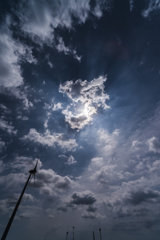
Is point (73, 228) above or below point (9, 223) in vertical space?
above

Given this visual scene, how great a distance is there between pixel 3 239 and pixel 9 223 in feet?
7.24

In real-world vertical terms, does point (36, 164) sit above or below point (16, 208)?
above

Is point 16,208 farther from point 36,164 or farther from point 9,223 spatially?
point 36,164

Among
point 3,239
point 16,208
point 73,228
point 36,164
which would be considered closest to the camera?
point 3,239

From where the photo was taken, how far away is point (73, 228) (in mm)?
160500

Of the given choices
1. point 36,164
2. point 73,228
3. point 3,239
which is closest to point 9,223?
point 3,239

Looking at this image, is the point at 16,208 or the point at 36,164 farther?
the point at 36,164

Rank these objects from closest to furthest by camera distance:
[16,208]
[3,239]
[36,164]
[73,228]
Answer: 1. [3,239]
2. [16,208]
3. [36,164]
4. [73,228]

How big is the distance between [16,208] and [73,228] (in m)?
192

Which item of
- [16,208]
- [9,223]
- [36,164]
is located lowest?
[9,223]

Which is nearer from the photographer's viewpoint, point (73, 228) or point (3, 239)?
point (3, 239)

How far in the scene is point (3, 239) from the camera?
67.9 ft

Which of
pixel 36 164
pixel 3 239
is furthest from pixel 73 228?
pixel 3 239

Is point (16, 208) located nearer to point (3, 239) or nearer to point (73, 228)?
→ point (3, 239)
